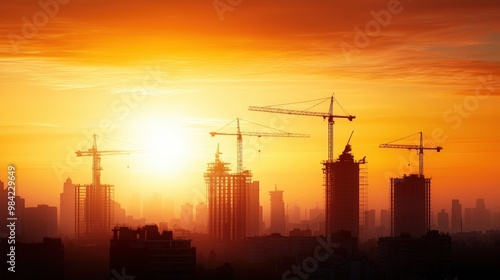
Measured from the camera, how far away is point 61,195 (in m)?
150

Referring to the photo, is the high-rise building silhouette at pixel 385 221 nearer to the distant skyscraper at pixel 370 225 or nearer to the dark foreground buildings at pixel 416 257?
the distant skyscraper at pixel 370 225

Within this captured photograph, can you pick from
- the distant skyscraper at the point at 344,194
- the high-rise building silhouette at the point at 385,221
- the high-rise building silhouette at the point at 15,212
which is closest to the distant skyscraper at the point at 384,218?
the high-rise building silhouette at the point at 385,221

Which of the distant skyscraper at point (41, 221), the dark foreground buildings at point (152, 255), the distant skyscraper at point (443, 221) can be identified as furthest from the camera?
the distant skyscraper at point (443, 221)

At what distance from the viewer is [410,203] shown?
138 metres

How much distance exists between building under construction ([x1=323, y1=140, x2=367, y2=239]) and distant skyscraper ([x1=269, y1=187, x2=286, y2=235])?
105 feet

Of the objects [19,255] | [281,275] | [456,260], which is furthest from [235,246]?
[19,255]

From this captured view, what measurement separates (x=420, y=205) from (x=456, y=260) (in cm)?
3754

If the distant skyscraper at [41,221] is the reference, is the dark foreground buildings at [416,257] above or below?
below

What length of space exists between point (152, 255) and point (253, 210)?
8734cm

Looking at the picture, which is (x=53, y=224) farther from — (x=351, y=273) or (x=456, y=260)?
(x=351, y=273)

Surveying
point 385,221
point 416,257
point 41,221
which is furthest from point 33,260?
point 385,221

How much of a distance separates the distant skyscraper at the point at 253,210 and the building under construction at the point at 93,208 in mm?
16085

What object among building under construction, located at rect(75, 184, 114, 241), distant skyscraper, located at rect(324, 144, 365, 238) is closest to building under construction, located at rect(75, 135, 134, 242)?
building under construction, located at rect(75, 184, 114, 241)

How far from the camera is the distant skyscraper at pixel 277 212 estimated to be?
156625mm
